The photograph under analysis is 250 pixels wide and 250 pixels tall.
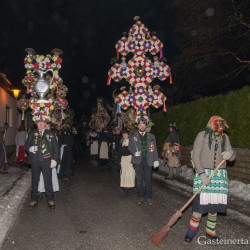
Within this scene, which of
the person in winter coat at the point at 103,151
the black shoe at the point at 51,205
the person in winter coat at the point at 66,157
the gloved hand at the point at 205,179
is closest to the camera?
the gloved hand at the point at 205,179

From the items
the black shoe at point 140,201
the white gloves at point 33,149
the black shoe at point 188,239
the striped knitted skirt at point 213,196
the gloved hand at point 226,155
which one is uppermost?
the gloved hand at point 226,155

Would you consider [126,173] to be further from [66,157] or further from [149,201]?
[66,157]

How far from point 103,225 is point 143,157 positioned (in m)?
2.49

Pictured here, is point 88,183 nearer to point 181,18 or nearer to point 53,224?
point 53,224

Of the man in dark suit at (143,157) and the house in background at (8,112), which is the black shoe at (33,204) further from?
the house in background at (8,112)

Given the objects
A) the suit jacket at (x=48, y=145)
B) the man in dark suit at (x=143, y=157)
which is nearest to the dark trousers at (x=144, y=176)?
the man in dark suit at (x=143, y=157)

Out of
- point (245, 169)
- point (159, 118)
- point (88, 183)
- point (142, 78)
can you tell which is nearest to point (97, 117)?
point (159, 118)

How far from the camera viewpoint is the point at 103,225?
6289 millimetres

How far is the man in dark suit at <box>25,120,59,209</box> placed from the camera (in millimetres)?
7773

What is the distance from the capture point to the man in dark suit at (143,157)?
329 inches

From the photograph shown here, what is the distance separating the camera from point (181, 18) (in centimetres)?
1247

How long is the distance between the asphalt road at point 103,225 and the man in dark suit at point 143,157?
1.17ft

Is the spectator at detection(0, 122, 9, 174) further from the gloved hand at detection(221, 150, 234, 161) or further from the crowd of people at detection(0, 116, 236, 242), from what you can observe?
the gloved hand at detection(221, 150, 234, 161)

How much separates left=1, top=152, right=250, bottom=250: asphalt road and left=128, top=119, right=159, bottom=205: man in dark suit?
0.36 m
